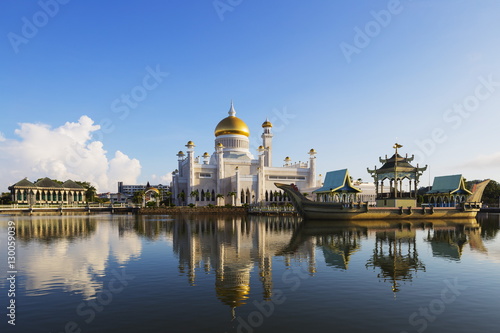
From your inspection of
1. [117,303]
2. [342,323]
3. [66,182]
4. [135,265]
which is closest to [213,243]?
[135,265]

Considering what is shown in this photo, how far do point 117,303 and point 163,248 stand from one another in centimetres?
1173

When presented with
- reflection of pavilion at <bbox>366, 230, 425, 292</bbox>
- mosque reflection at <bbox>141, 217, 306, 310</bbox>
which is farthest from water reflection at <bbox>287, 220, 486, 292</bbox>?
mosque reflection at <bbox>141, 217, 306, 310</bbox>

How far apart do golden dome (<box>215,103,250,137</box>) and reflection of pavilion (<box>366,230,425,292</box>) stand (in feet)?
217

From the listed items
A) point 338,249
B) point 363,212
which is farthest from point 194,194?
point 338,249

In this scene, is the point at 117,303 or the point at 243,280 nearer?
the point at 117,303

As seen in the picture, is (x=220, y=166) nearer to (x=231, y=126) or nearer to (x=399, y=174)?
(x=231, y=126)

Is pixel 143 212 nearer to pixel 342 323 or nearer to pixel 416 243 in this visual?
pixel 416 243

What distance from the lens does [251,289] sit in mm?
13312

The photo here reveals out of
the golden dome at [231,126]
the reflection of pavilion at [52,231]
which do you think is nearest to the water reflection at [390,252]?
the reflection of pavilion at [52,231]

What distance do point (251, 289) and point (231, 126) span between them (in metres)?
79.1

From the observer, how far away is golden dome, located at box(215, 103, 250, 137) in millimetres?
90956

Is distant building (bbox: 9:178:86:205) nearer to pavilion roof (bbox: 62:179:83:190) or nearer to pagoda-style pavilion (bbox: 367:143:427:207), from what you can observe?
pavilion roof (bbox: 62:179:83:190)

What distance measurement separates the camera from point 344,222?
153 ft

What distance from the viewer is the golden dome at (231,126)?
90956 millimetres
